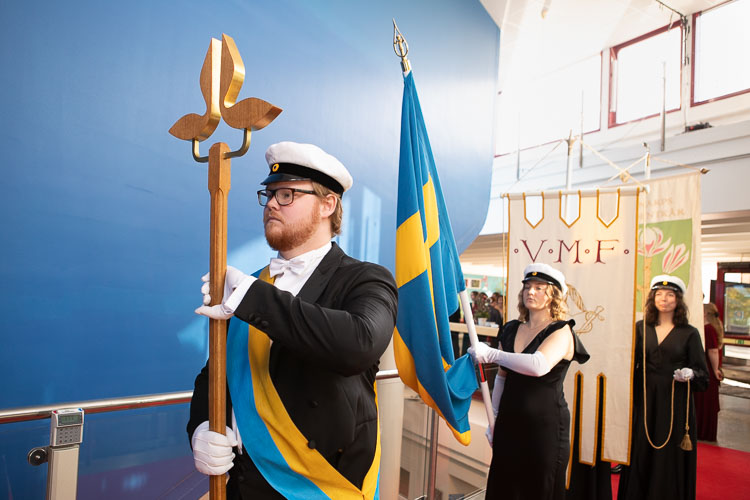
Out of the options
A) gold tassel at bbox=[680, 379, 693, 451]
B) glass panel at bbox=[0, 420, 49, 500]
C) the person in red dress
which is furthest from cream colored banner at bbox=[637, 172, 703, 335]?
glass panel at bbox=[0, 420, 49, 500]

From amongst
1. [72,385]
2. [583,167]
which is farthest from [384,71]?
[583,167]

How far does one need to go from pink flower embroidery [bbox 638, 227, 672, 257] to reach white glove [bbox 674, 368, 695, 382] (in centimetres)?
117

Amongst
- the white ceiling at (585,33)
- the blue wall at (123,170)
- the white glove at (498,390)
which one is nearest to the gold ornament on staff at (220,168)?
the blue wall at (123,170)

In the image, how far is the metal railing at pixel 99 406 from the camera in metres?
1.37

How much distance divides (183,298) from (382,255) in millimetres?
1714

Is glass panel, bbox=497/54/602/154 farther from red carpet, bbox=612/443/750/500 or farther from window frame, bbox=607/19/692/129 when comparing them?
red carpet, bbox=612/443/750/500

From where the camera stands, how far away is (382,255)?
3.79 meters

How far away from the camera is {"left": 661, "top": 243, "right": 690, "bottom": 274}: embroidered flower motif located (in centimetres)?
418

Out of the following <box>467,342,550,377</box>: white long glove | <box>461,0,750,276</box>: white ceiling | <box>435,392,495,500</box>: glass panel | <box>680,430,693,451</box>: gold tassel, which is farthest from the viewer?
<box>461,0,750,276</box>: white ceiling

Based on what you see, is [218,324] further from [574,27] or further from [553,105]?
[553,105]

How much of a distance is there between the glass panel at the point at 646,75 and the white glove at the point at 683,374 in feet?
21.0

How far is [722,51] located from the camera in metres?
7.82

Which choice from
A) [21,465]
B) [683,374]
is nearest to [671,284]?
[683,374]

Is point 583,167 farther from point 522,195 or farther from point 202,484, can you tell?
point 202,484
